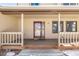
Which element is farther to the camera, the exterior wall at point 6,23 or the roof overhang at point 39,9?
the exterior wall at point 6,23

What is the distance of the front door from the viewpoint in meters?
16.0

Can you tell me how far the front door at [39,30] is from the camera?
52.6 feet

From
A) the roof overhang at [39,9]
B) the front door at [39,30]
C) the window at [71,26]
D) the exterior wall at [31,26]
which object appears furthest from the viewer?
the front door at [39,30]

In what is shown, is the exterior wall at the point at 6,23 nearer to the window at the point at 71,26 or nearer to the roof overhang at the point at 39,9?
the roof overhang at the point at 39,9

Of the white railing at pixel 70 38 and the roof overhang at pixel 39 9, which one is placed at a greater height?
the roof overhang at pixel 39 9

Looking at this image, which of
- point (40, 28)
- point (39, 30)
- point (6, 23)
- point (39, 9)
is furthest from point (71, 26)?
point (6, 23)

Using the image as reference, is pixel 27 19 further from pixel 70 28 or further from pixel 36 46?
pixel 36 46

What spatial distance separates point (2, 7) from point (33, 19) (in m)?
5.50

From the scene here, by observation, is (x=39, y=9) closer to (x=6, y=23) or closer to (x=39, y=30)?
(x=6, y=23)

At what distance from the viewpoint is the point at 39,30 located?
16.1 metres

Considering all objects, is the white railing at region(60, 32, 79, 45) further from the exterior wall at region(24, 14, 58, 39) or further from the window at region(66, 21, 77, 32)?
the exterior wall at region(24, 14, 58, 39)

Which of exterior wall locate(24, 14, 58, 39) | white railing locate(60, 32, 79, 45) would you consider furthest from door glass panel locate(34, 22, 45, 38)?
white railing locate(60, 32, 79, 45)

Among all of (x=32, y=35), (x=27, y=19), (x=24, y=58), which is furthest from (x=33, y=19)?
(x=24, y=58)

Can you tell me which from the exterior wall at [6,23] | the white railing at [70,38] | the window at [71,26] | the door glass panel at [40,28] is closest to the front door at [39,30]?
the door glass panel at [40,28]
